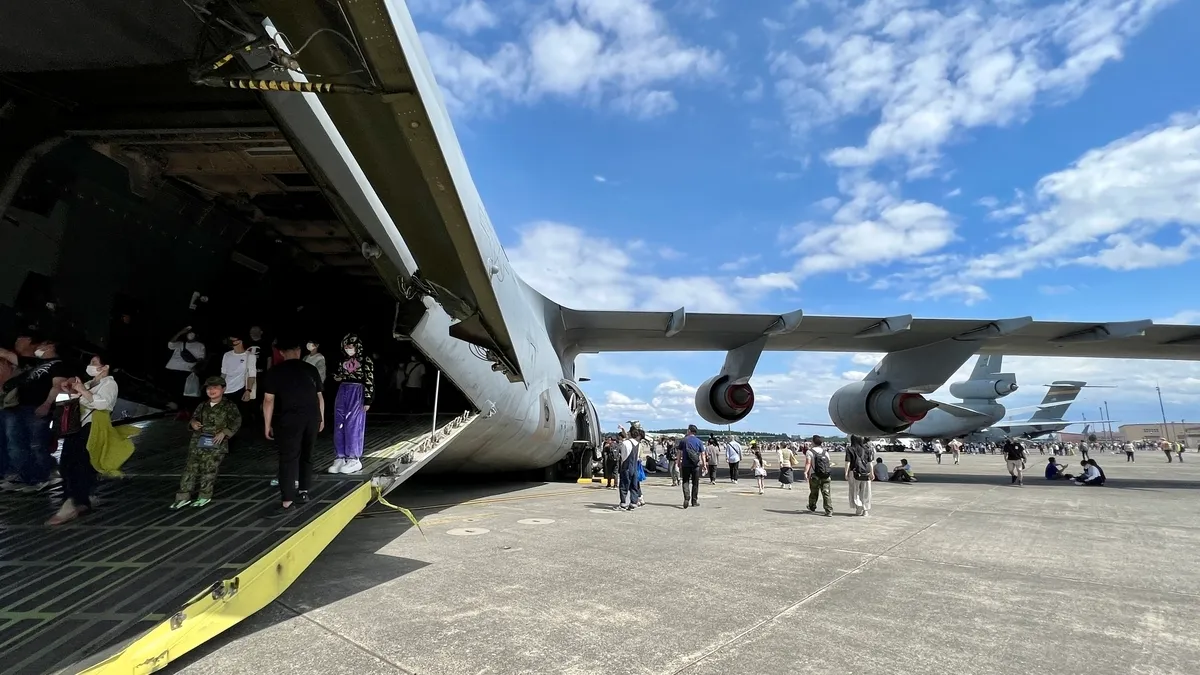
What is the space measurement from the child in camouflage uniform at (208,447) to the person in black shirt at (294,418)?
0.33 metres

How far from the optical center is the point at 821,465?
876 centimetres

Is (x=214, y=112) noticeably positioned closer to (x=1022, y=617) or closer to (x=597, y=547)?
(x=597, y=547)

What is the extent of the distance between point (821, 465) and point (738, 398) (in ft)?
15.6

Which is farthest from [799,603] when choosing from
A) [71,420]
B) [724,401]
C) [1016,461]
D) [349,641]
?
[1016,461]

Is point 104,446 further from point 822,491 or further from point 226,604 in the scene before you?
point 822,491

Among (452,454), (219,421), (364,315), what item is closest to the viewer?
(219,421)

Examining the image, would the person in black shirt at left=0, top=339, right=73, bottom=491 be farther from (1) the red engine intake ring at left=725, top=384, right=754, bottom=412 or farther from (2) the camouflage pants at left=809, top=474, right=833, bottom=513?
(1) the red engine intake ring at left=725, top=384, right=754, bottom=412

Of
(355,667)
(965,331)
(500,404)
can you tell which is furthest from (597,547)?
(965,331)

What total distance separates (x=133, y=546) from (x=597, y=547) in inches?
148

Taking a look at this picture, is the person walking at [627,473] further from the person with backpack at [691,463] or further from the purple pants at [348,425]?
the purple pants at [348,425]

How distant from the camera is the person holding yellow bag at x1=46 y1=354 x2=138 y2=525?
4508mm

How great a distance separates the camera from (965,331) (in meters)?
13.8

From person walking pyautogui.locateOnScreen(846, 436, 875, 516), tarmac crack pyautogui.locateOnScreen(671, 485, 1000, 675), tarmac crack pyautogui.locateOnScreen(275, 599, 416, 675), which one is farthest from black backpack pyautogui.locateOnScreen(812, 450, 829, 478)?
tarmac crack pyautogui.locateOnScreen(275, 599, 416, 675)

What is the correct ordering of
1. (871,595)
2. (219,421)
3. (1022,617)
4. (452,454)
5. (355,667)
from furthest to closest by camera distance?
(452,454) → (219,421) → (871,595) → (1022,617) → (355,667)
